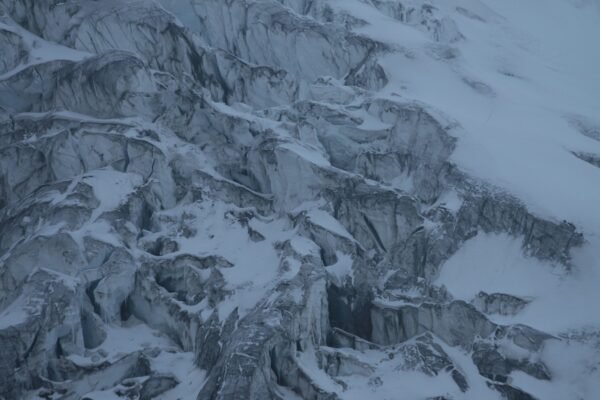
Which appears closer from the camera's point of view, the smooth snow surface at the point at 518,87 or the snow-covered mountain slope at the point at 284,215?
the snow-covered mountain slope at the point at 284,215

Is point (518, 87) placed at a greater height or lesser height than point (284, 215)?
greater

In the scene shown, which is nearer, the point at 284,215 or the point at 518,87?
the point at 284,215

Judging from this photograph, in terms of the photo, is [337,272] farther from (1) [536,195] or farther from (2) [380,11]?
(2) [380,11]

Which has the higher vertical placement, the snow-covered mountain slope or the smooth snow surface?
the smooth snow surface

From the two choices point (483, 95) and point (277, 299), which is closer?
point (277, 299)

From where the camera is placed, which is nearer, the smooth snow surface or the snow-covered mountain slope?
the snow-covered mountain slope

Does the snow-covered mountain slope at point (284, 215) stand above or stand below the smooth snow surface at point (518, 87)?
below

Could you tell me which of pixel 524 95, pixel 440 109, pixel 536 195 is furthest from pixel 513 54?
pixel 536 195

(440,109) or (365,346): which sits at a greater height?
(440,109)
